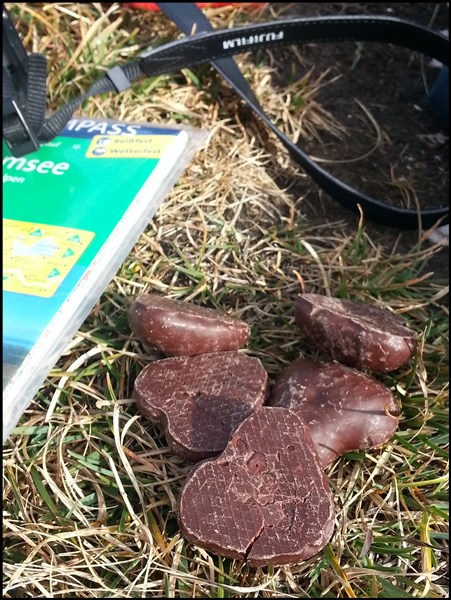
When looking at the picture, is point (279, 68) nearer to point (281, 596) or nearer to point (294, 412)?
point (294, 412)

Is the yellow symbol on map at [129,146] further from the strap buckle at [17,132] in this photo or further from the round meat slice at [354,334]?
the round meat slice at [354,334]

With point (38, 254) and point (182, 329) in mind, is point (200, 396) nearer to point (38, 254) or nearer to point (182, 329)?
point (182, 329)

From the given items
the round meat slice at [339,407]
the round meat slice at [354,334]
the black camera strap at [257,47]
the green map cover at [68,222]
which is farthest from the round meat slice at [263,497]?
the black camera strap at [257,47]

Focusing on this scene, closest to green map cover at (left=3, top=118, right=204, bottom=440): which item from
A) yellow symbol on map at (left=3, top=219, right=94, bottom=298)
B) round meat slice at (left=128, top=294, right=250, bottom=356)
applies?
yellow symbol on map at (left=3, top=219, right=94, bottom=298)

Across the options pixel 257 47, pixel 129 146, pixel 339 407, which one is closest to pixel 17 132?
pixel 129 146

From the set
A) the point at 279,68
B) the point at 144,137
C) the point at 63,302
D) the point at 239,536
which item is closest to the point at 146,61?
the point at 144,137

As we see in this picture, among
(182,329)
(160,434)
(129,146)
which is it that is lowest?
(160,434)
